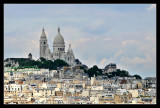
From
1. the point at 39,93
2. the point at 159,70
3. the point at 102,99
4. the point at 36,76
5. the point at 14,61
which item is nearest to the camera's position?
the point at 159,70

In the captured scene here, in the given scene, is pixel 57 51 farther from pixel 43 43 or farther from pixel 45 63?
pixel 45 63

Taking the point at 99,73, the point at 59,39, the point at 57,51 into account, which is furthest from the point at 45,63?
the point at 59,39

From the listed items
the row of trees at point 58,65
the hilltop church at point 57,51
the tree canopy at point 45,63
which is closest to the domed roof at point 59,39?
the hilltop church at point 57,51

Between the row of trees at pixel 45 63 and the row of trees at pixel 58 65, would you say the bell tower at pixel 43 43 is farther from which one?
the row of trees at pixel 45 63

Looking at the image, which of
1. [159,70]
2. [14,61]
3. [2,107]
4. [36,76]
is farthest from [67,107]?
[14,61]

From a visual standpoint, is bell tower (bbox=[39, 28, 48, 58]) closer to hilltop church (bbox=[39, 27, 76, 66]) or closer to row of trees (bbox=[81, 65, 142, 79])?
hilltop church (bbox=[39, 27, 76, 66])

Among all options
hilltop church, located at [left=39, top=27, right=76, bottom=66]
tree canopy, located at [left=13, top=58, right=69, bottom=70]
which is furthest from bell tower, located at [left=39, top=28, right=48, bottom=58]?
tree canopy, located at [left=13, top=58, right=69, bottom=70]

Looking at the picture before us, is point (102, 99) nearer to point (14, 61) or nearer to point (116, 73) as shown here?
point (116, 73)

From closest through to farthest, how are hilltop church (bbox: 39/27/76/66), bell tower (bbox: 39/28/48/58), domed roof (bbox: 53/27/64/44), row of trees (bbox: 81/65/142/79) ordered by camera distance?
row of trees (bbox: 81/65/142/79)
hilltop church (bbox: 39/27/76/66)
domed roof (bbox: 53/27/64/44)
bell tower (bbox: 39/28/48/58)

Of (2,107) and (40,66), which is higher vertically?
(40,66)
